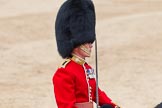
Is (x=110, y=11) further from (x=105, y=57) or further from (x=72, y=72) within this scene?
(x=72, y=72)

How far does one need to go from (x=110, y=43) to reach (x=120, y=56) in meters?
1.66

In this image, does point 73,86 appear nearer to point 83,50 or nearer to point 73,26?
point 83,50

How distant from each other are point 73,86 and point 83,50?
255 millimetres

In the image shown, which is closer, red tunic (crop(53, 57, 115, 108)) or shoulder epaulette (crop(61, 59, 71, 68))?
red tunic (crop(53, 57, 115, 108))

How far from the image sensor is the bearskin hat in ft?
10.9

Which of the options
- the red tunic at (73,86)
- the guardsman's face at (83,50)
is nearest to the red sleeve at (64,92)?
the red tunic at (73,86)

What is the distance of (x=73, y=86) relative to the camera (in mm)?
3275

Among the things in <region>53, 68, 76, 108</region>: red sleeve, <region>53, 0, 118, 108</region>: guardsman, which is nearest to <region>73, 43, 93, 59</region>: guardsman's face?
<region>53, 0, 118, 108</region>: guardsman

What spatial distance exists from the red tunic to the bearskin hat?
134mm

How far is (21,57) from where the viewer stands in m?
10.8

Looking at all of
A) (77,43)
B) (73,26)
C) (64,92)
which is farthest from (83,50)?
(64,92)

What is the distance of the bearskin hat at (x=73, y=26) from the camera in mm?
3330

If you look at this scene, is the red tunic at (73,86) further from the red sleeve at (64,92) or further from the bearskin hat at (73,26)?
the bearskin hat at (73,26)

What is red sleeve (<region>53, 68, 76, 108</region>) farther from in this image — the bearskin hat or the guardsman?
the bearskin hat
